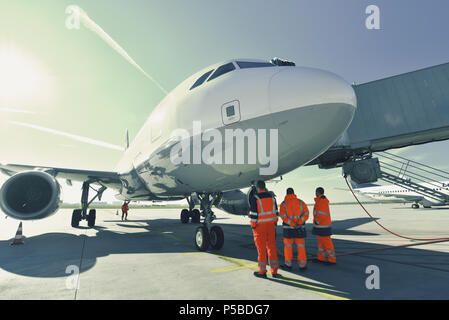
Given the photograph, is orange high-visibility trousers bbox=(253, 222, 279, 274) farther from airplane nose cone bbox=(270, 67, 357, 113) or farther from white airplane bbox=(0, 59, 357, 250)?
airplane nose cone bbox=(270, 67, 357, 113)

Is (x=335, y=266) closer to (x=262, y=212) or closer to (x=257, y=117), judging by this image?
(x=262, y=212)

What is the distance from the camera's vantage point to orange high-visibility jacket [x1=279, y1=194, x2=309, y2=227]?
487cm

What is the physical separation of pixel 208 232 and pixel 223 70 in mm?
4053

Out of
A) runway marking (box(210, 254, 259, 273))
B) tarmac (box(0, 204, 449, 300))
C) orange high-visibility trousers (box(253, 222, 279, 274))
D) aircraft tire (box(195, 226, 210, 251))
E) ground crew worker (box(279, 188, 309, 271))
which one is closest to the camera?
tarmac (box(0, 204, 449, 300))

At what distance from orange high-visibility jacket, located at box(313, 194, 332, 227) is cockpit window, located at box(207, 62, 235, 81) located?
368 cm

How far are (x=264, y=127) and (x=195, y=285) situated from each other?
267 centimetres

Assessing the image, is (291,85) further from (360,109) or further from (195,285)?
(360,109)

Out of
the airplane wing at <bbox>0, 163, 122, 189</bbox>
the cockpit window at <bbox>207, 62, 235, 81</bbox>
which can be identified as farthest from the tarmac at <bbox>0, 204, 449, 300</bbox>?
the airplane wing at <bbox>0, 163, 122, 189</bbox>

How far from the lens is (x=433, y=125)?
31.8 feet

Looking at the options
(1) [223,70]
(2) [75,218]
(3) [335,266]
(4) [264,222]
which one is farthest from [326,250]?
(2) [75,218]

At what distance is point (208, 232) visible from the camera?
634 cm

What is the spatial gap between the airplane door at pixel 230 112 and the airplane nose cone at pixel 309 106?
2.00 feet

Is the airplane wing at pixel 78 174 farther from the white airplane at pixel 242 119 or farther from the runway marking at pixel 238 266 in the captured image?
the runway marking at pixel 238 266
